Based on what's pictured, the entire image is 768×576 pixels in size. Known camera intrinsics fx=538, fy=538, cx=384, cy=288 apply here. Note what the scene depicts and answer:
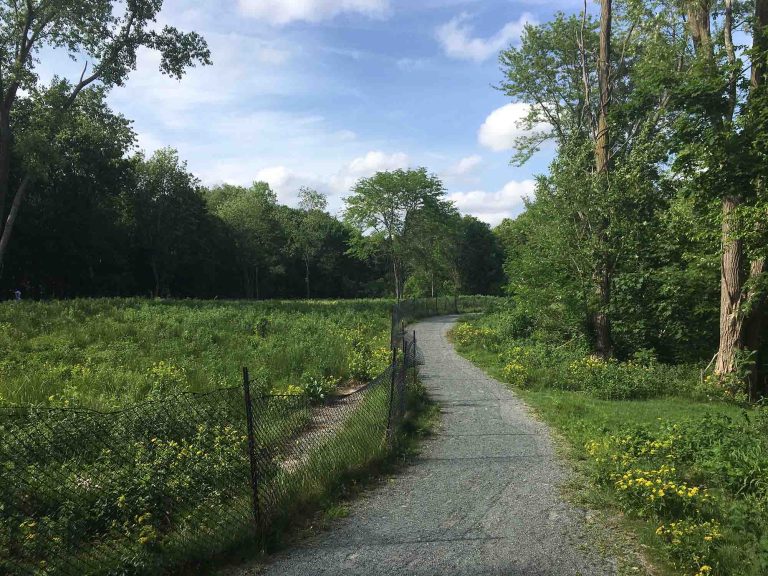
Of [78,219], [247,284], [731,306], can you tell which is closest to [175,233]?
[78,219]

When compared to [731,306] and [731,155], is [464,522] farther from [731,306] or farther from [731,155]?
[731,306]

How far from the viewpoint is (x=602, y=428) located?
8680mm

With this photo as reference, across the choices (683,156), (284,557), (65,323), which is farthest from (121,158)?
(284,557)

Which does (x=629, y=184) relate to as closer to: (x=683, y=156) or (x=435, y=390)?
(x=683, y=156)

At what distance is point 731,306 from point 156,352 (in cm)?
1461

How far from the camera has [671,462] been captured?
6.30 meters

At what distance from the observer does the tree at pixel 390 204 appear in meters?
46.6

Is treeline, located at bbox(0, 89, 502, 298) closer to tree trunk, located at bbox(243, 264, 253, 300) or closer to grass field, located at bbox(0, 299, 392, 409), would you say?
tree trunk, located at bbox(243, 264, 253, 300)

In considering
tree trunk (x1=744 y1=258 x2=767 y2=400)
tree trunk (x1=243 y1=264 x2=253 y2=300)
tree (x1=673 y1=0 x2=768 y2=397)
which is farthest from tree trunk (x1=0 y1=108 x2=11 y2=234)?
tree trunk (x1=243 y1=264 x2=253 y2=300)

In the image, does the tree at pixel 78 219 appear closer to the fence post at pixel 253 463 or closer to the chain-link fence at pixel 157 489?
the chain-link fence at pixel 157 489

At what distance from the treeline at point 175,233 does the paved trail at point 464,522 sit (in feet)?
82.6

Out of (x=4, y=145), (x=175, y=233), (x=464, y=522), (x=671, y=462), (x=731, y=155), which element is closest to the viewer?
(x=464, y=522)

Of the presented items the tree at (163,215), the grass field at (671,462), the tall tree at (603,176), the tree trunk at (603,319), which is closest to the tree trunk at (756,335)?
the grass field at (671,462)

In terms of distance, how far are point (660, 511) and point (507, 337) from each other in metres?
15.6
